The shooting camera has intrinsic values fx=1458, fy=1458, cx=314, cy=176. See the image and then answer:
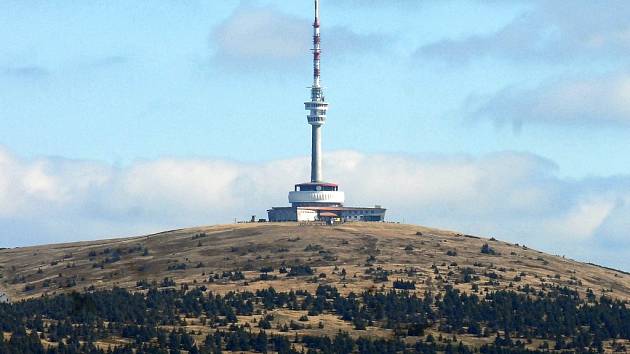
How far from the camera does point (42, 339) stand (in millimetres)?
197000

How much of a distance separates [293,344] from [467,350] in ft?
77.7

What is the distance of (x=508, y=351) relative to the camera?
654 feet

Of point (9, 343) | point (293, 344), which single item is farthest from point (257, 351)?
point (9, 343)

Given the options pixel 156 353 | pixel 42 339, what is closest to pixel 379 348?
pixel 156 353

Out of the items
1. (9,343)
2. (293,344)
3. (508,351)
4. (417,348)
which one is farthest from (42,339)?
(508,351)

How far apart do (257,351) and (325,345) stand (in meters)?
9.23

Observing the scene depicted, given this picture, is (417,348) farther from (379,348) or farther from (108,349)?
(108,349)

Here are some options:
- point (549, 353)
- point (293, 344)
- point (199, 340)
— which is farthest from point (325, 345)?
point (549, 353)

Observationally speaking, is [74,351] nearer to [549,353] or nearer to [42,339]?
[42,339]

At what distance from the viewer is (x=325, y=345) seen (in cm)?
19675

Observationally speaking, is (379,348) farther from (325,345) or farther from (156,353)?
(156,353)

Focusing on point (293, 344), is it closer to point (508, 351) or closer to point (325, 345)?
point (325, 345)

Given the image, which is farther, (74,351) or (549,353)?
(549,353)

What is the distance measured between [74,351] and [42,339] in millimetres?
10840
